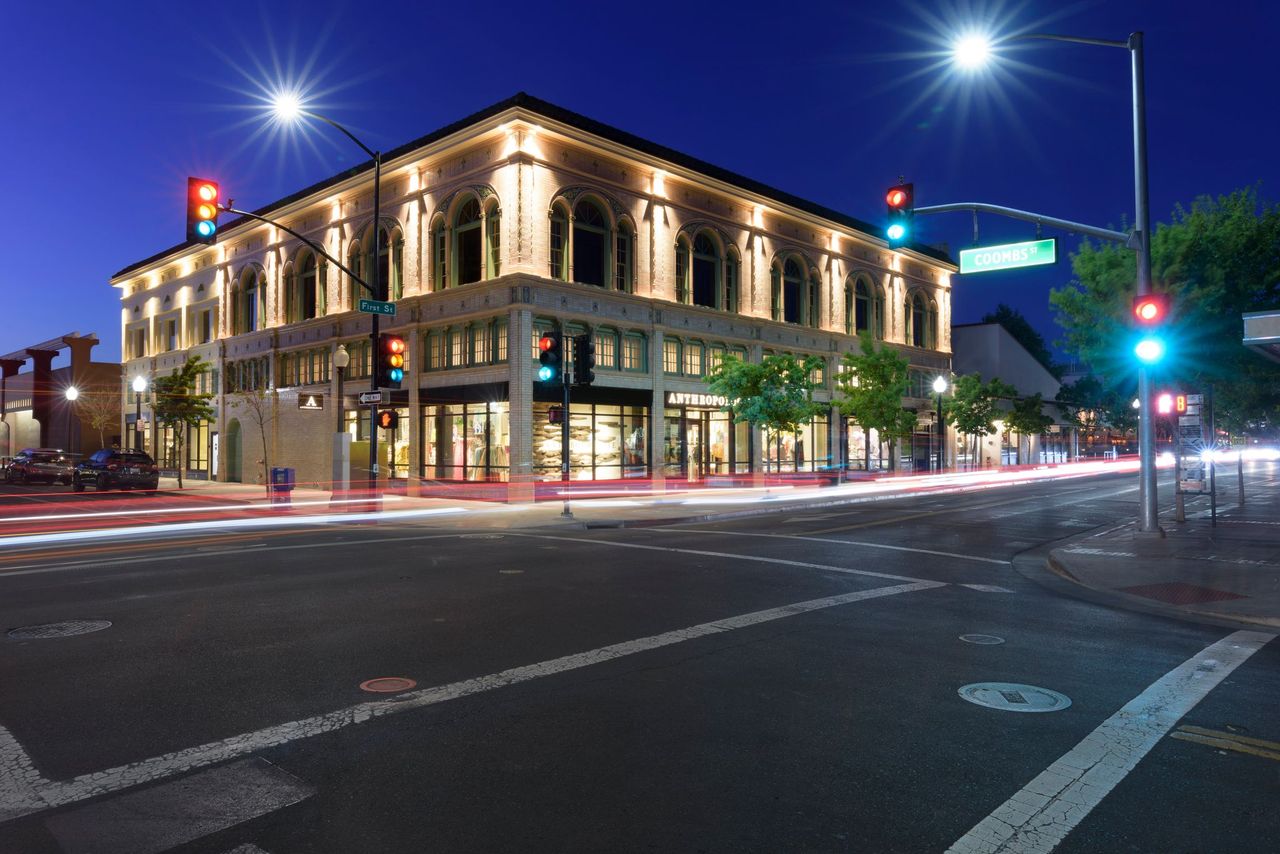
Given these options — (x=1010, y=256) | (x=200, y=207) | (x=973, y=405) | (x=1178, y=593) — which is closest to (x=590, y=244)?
(x=200, y=207)

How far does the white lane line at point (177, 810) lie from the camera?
12.5ft

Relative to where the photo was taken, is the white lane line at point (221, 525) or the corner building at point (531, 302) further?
the corner building at point (531, 302)

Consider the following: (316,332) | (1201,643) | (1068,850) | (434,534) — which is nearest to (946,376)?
(316,332)

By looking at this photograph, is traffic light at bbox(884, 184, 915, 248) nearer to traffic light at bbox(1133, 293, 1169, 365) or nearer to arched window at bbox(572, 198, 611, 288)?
traffic light at bbox(1133, 293, 1169, 365)

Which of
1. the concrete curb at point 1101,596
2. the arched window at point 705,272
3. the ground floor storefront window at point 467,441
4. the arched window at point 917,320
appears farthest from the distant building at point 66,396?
the concrete curb at point 1101,596

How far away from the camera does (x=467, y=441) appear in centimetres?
3372

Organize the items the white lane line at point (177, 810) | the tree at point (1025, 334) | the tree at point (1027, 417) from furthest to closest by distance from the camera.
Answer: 1. the tree at point (1025, 334)
2. the tree at point (1027, 417)
3. the white lane line at point (177, 810)

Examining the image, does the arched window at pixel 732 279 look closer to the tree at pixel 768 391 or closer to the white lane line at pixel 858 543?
the tree at pixel 768 391

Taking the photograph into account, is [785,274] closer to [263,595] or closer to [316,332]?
[316,332]

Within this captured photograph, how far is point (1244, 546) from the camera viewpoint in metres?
14.5

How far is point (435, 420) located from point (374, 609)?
26.7 meters

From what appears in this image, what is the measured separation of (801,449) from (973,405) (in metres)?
15.9

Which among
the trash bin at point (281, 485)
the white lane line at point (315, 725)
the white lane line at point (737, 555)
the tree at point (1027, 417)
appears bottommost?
the white lane line at point (737, 555)

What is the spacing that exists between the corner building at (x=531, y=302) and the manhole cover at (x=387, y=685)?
21.1 metres
